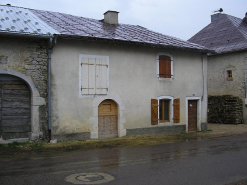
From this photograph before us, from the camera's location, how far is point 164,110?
1386 centimetres

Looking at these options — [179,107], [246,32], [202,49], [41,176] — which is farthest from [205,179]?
[246,32]

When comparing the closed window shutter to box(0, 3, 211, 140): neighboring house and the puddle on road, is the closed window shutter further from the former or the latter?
the puddle on road

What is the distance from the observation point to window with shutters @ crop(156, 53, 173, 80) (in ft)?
44.4

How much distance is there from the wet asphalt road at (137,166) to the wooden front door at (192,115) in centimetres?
515

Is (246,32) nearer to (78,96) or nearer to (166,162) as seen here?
(78,96)

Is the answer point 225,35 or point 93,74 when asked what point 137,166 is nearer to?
point 93,74

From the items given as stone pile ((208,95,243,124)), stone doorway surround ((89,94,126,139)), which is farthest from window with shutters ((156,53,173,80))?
stone pile ((208,95,243,124))

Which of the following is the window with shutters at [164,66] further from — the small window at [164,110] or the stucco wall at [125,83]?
the small window at [164,110]

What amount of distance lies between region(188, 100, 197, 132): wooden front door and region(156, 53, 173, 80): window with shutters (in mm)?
2063

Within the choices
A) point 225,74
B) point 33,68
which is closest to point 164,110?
point 33,68

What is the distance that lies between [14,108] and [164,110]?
6974mm

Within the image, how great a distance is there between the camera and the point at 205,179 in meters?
5.82

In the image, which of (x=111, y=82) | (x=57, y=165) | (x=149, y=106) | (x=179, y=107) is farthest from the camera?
(x=179, y=107)

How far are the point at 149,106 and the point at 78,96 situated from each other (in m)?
3.62
